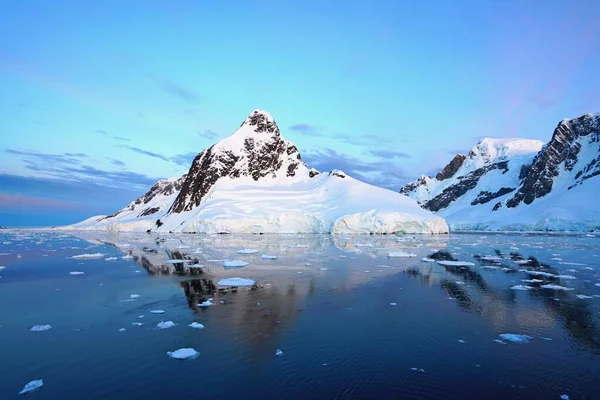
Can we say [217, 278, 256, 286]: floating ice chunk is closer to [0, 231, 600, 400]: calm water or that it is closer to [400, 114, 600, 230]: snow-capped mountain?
[0, 231, 600, 400]: calm water

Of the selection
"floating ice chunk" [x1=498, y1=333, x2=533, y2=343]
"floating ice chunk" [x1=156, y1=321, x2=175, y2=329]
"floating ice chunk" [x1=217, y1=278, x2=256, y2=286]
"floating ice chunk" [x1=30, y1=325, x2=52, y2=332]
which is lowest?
"floating ice chunk" [x1=498, y1=333, x2=533, y2=343]

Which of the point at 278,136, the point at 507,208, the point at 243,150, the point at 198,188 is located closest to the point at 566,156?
the point at 507,208

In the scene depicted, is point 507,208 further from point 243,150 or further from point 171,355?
point 171,355

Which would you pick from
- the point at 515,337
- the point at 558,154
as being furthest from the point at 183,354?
the point at 558,154

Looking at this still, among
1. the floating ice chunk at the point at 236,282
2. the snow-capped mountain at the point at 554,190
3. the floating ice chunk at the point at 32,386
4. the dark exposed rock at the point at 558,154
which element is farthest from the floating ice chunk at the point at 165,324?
the dark exposed rock at the point at 558,154

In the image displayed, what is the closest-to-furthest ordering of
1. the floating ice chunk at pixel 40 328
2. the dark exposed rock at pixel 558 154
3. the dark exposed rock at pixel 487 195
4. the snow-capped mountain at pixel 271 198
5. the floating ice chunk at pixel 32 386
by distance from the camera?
the floating ice chunk at pixel 32 386 < the floating ice chunk at pixel 40 328 < the snow-capped mountain at pixel 271 198 < the dark exposed rock at pixel 558 154 < the dark exposed rock at pixel 487 195

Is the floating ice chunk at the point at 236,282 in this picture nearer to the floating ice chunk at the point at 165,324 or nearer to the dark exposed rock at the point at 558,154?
the floating ice chunk at the point at 165,324

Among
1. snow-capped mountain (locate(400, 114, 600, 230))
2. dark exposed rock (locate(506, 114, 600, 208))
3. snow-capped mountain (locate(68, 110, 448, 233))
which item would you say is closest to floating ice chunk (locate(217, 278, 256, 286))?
snow-capped mountain (locate(68, 110, 448, 233))
